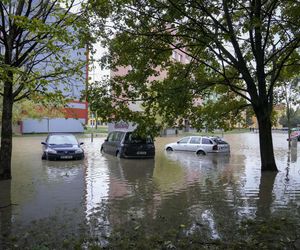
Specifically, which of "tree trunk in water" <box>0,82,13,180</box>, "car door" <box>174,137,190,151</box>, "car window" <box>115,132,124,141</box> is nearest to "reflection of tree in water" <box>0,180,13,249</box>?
"tree trunk in water" <box>0,82,13,180</box>

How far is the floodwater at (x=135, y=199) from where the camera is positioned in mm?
6754

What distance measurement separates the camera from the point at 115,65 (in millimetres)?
12547

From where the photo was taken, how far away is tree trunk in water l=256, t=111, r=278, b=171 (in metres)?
13.0

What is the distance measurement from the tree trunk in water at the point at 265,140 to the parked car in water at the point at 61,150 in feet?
32.5

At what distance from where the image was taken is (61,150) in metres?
19.3

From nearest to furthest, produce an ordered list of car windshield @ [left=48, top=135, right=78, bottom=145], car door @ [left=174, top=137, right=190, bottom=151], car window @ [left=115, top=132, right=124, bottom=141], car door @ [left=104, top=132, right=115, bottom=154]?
car windshield @ [left=48, top=135, right=78, bottom=145] → car window @ [left=115, top=132, right=124, bottom=141] → car door @ [left=104, top=132, right=115, bottom=154] → car door @ [left=174, top=137, right=190, bottom=151]

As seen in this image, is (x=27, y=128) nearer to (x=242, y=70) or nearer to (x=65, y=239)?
(x=242, y=70)

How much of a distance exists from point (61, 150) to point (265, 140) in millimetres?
10454

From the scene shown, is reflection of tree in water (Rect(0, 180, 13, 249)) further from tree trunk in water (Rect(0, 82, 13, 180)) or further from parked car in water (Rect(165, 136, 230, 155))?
parked car in water (Rect(165, 136, 230, 155))

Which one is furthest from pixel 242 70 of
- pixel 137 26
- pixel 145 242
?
pixel 145 242

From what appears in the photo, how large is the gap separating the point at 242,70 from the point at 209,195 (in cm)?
478

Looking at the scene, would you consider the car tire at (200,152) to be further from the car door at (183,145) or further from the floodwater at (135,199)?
the floodwater at (135,199)

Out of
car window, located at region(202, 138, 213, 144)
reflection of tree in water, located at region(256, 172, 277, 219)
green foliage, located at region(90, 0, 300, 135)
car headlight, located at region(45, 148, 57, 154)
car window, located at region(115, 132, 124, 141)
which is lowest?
reflection of tree in water, located at region(256, 172, 277, 219)

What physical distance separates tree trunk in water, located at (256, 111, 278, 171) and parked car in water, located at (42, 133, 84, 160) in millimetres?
9898
